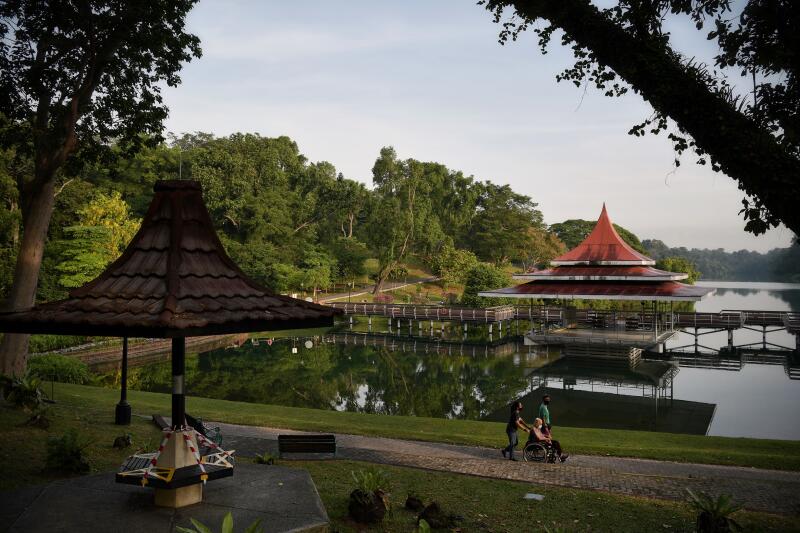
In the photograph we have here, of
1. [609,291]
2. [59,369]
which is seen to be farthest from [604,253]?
[59,369]

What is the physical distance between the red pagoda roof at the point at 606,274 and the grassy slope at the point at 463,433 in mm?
18453

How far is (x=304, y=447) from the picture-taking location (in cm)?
1053

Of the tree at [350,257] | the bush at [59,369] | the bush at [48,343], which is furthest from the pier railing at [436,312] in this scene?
the bush at [59,369]

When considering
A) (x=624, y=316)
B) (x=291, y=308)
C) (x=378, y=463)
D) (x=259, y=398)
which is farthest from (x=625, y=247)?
(x=291, y=308)

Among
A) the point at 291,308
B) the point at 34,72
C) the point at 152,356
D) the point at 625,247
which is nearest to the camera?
the point at 291,308

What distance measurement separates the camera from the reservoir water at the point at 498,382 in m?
20.6

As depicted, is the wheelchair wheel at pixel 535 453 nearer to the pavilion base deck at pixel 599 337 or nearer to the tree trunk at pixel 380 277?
the pavilion base deck at pixel 599 337

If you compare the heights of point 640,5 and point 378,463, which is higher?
point 640,5

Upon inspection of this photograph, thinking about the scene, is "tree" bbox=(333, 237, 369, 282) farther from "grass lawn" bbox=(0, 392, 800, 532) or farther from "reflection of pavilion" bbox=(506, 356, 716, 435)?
"grass lawn" bbox=(0, 392, 800, 532)

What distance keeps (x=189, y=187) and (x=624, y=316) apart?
34000 mm

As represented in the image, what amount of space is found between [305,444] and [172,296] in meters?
5.58

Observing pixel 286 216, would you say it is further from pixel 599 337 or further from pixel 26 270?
pixel 26 270

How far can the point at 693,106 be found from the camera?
6.61m

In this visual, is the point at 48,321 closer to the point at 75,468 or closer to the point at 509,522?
the point at 75,468
